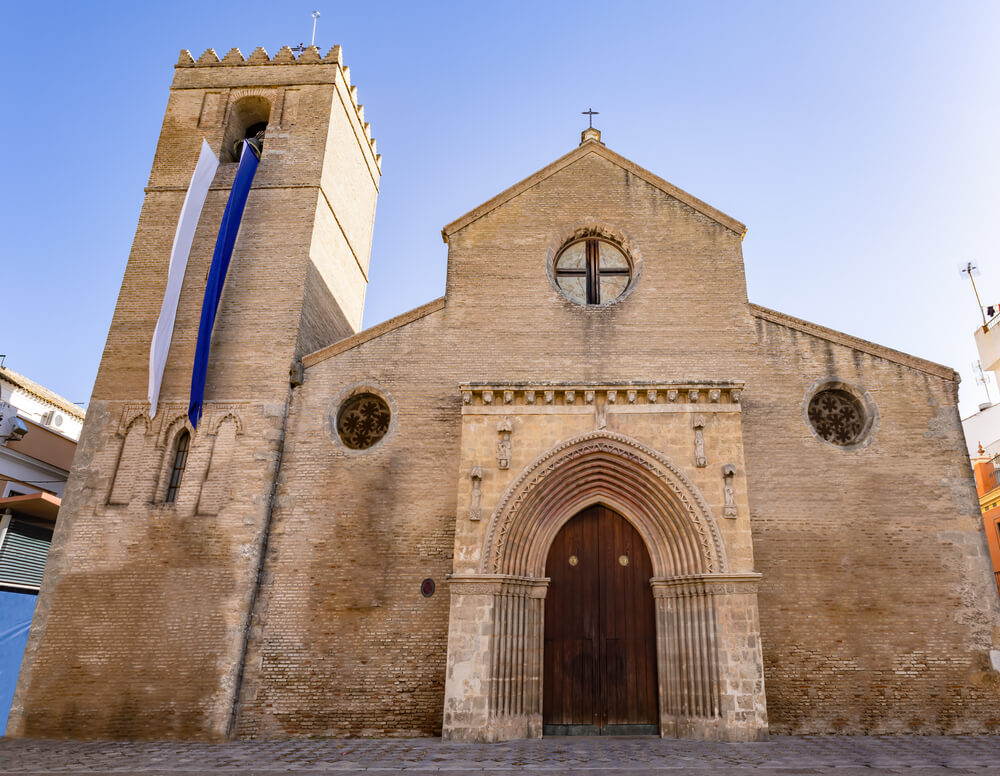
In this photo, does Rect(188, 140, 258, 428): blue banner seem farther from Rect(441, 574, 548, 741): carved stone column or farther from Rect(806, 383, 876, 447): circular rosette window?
Rect(806, 383, 876, 447): circular rosette window

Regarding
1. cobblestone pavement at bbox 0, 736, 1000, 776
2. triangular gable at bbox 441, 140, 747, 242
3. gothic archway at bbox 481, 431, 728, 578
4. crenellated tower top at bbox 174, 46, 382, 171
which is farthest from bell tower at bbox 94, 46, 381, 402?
cobblestone pavement at bbox 0, 736, 1000, 776

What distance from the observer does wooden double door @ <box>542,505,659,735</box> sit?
10.5 m

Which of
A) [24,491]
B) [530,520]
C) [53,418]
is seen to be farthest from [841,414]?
[53,418]

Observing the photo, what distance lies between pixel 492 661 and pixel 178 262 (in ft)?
30.3

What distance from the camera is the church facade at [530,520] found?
10.4 meters

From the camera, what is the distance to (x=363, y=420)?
1243 cm

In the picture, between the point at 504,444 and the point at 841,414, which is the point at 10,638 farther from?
the point at 841,414

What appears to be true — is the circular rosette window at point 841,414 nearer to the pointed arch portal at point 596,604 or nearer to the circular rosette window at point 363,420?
the pointed arch portal at point 596,604

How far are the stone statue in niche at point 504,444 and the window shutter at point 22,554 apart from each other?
9.74 metres

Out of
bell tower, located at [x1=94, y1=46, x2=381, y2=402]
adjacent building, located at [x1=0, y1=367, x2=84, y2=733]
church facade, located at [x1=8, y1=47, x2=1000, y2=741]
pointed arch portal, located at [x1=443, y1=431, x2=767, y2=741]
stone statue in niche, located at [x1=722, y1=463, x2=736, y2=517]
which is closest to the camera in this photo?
pointed arch portal, located at [x1=443, y1=431, x2=767, y2=741]

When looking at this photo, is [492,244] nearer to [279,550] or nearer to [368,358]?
[368,358]

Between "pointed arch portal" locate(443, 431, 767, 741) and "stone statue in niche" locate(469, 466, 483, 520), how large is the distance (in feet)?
0.80

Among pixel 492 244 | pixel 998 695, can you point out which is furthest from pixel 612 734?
pixel 492 244

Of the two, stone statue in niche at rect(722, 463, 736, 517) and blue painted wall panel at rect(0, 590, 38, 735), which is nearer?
stone statue in niche at rect(722, 463, 736, 517)
